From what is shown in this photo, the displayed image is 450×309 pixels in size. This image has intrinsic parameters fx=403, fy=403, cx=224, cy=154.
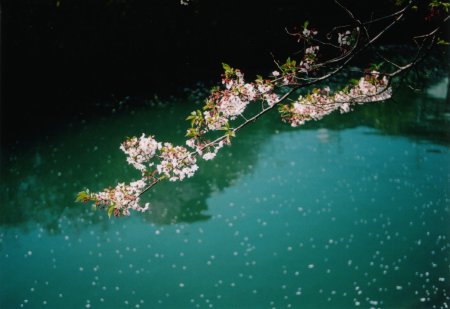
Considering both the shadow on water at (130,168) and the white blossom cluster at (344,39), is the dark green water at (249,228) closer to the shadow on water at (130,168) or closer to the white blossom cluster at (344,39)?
the shadow on water at (130,168)

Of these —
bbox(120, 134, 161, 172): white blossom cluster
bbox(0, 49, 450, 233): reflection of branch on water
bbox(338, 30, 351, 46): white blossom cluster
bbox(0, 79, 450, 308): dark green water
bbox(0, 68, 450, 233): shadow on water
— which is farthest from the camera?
bbox(0, 68, 450, 233): shadow on water

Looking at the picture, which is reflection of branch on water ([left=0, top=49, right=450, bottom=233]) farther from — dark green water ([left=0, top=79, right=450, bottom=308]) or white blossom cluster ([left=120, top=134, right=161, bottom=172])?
white blossom cluster ([left=120, top=134, right=161, bottom=172])

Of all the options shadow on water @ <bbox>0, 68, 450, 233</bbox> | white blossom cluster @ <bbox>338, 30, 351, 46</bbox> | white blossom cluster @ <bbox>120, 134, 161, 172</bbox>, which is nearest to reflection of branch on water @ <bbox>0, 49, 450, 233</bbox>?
shadow on water @ <bbox>0, 68, 450, 233</bbox>

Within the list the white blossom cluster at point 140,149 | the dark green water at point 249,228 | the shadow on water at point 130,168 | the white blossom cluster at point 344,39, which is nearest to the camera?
the white blossom cluster at point 344,39

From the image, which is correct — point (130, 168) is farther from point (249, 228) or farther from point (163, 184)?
point (249, 228)

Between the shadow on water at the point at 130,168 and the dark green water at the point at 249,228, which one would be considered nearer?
the dark green water at the point at 249,228

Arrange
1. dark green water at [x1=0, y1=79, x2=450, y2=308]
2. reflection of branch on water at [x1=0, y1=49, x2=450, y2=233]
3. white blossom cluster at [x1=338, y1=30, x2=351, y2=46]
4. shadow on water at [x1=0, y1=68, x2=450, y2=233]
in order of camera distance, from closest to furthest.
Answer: white blossom cluster at [x1=338, y1=30, x2=351, y2=46] < dark green water at [x1=0, y1=79, x2=450, y2=308] < reflection of branch on water at [x1=0, y1=49, x2=450, y2=233] < shadow on water at [x1=0, y1=68, x2=450, y2=233]

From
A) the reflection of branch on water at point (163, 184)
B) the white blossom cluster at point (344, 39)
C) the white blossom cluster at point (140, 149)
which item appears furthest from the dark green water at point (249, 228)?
the white blossom cluster at point (344, 39)
